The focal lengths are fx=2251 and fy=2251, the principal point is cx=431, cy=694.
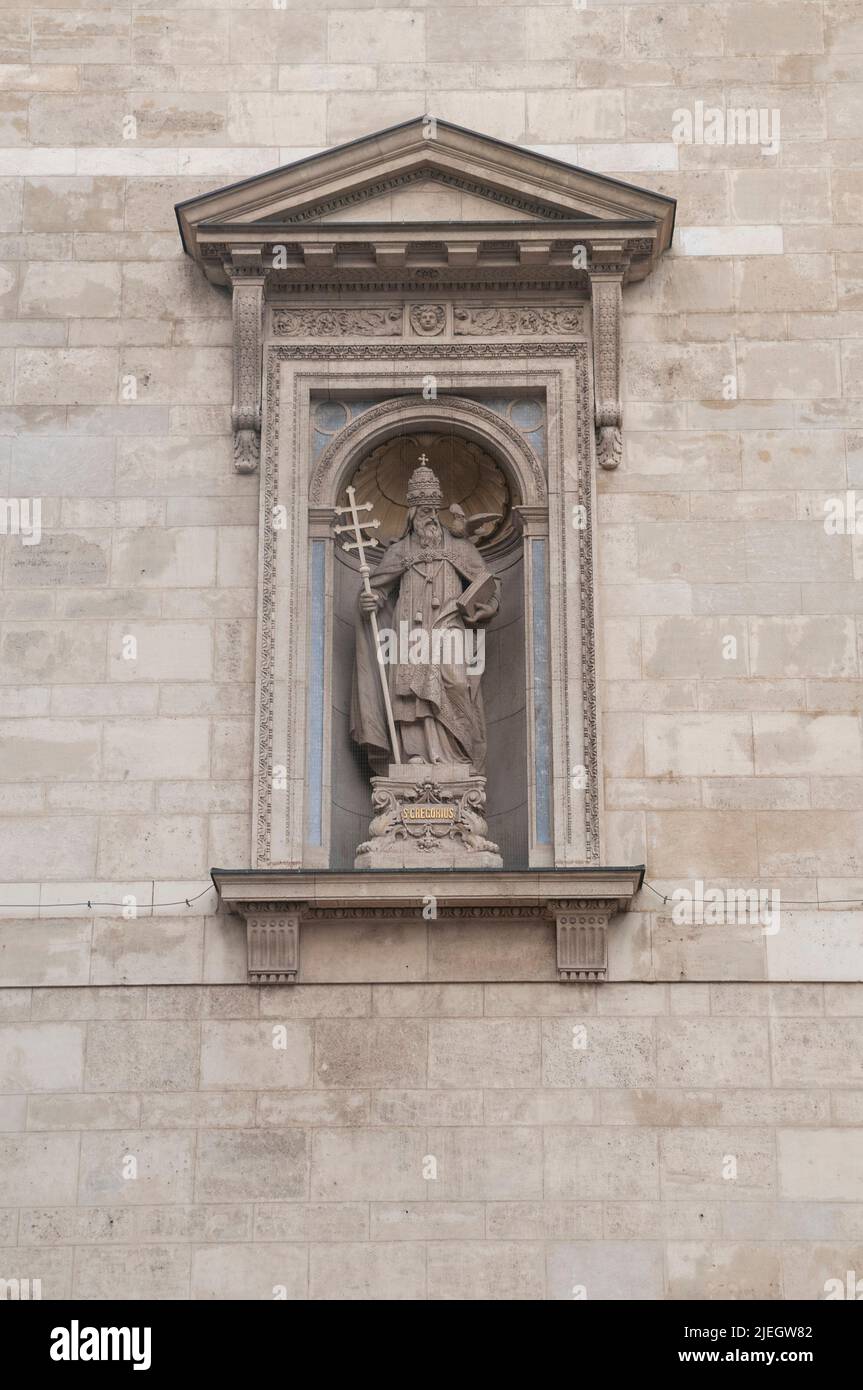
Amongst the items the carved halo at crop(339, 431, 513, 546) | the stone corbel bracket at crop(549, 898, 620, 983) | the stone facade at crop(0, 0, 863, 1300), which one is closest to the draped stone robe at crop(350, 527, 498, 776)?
the carved halo at crop(339, 431, 513, 546)

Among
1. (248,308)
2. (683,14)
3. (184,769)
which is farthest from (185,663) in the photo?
(683,14)

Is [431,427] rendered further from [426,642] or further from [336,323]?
[426,642]

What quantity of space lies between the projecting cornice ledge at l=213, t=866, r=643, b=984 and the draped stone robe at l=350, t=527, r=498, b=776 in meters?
1.13

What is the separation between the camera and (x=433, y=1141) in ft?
44.1

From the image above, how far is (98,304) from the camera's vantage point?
15.3m

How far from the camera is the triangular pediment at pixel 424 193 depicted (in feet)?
49.3


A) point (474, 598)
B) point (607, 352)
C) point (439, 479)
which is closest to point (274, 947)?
point (474, 598)

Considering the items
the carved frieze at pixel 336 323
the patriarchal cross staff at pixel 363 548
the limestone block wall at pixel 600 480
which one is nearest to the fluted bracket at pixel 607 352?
the limestone block wall at pixel 600 480

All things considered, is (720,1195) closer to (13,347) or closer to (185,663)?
(185,663)

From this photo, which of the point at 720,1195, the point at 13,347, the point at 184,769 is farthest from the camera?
the point at 13,347

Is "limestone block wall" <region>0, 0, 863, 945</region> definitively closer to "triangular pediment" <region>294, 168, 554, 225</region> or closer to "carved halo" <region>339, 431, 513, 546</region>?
"triangular pediment" <region>294, 168, 554, 225</region>

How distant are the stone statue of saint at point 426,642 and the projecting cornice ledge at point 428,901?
113 centimetres

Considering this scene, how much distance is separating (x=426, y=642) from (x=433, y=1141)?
3.26 meters

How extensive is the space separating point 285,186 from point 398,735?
379 cm
